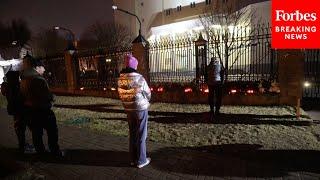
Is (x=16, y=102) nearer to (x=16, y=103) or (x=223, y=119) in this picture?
(x=16, y=103)

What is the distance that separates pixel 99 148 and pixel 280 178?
3.70m

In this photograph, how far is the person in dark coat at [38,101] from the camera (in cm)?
620

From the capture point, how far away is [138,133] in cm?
577

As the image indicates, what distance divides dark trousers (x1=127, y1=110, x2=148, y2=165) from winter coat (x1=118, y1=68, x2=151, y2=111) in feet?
0.42

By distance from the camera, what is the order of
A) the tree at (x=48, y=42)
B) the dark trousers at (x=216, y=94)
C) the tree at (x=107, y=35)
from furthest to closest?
1. the tree at (x=48, y=42)
2. the tree at (x=107, y=35)
3. the dark trousers at (x=216, y=94)

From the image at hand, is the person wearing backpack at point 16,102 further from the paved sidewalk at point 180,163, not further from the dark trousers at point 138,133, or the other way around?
the dark trousers at point 138,133

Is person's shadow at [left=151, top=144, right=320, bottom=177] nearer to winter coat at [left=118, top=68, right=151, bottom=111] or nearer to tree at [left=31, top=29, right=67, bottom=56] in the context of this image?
winter coat at [left=118, top=68, right=151, bottom=111]

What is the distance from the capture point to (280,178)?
17.0ft

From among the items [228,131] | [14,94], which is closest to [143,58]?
[228,131]

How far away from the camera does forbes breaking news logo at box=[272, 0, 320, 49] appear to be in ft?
26.3

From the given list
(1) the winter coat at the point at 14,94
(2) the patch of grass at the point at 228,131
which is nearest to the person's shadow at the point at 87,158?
(1) the winter coat at the point at 14,94

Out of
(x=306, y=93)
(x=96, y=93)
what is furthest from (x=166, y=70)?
(x=306, y=93)

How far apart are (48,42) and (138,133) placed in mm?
58765

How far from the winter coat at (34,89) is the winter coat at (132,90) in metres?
1.56
